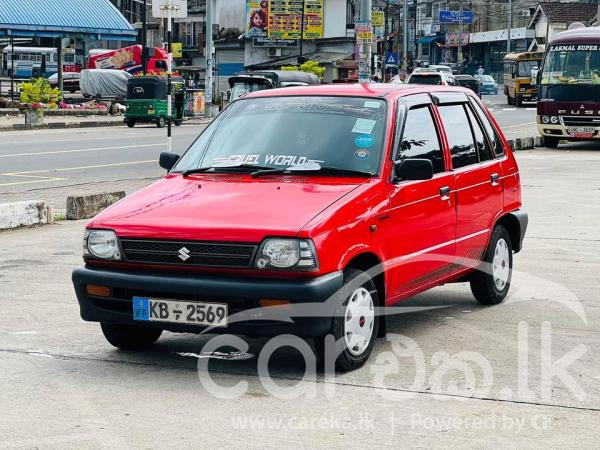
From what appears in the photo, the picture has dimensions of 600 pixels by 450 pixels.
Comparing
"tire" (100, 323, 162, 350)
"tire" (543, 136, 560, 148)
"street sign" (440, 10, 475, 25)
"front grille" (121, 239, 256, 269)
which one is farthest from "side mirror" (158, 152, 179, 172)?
A: "street sign" (440, 10, 475, 25)

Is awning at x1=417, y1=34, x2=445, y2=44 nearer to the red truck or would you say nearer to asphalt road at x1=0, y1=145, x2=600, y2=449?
the red truck

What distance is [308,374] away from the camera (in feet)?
20.8

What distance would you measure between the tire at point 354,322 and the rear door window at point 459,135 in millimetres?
1718

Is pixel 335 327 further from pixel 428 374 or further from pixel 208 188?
pixel 208 188

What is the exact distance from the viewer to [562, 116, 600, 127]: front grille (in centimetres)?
2752

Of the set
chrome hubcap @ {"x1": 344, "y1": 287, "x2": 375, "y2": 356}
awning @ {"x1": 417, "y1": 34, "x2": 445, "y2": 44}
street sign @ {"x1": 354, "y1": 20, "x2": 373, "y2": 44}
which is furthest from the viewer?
awning @ {"x1": 417, "y1": 34, "x2": 445, "y2": 44}

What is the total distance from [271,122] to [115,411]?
2.45 metres

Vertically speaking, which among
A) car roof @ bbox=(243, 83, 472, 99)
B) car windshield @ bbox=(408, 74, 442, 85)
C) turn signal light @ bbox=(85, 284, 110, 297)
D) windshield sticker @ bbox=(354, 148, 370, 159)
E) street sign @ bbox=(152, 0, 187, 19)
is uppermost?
street sign @ bbox=(152, 0, 187, 19)

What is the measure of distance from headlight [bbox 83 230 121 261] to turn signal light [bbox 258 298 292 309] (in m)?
0.91

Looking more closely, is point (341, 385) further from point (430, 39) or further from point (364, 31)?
point (430, 39)

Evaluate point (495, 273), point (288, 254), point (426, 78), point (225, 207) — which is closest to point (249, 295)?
point (288, 254)

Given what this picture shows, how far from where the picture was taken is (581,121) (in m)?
27.6

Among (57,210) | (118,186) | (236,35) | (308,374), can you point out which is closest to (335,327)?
(308,374)

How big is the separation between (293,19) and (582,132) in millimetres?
60887
